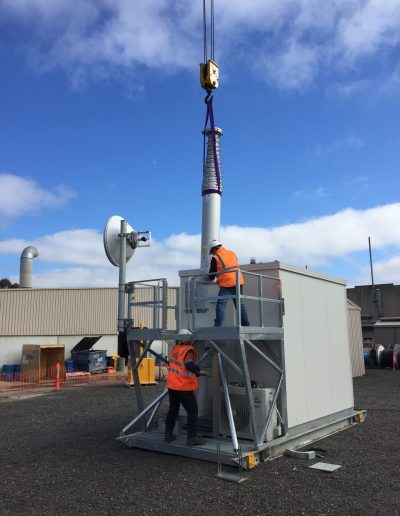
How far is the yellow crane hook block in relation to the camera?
10711 millimetres

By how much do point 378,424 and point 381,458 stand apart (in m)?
3.27

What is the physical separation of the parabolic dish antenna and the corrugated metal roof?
16.4 meters

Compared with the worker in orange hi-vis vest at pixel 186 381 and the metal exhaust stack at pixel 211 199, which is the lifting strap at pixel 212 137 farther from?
the worker in orange hi-vis vest at pixel 186 381

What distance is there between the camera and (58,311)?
27016 mm

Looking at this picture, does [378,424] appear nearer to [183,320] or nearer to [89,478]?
[183,320]

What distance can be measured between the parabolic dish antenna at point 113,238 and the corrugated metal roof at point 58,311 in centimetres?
1643

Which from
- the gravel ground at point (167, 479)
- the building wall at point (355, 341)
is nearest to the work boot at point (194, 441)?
the gravel ground at point (167, 479)

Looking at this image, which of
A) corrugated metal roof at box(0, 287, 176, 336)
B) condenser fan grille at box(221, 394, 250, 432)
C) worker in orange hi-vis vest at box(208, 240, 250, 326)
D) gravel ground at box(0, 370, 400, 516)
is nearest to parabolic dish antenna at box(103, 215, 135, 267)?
worker in orange hi-vis vest at box(208, 240, 250, 326)

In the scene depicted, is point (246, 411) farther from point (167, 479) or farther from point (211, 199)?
Result: point (211, 199)

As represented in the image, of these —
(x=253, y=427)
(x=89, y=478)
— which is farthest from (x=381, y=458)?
(x=89, y=478)

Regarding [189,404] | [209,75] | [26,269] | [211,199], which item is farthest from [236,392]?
[26,269]

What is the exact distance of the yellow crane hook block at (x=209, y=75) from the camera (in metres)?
10.7

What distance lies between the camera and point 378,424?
11.0 m

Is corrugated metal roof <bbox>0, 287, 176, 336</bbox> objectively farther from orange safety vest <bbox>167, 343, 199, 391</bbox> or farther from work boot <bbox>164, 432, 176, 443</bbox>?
orange safety vest <bbox>167, 343, 199, 391</bbox>
